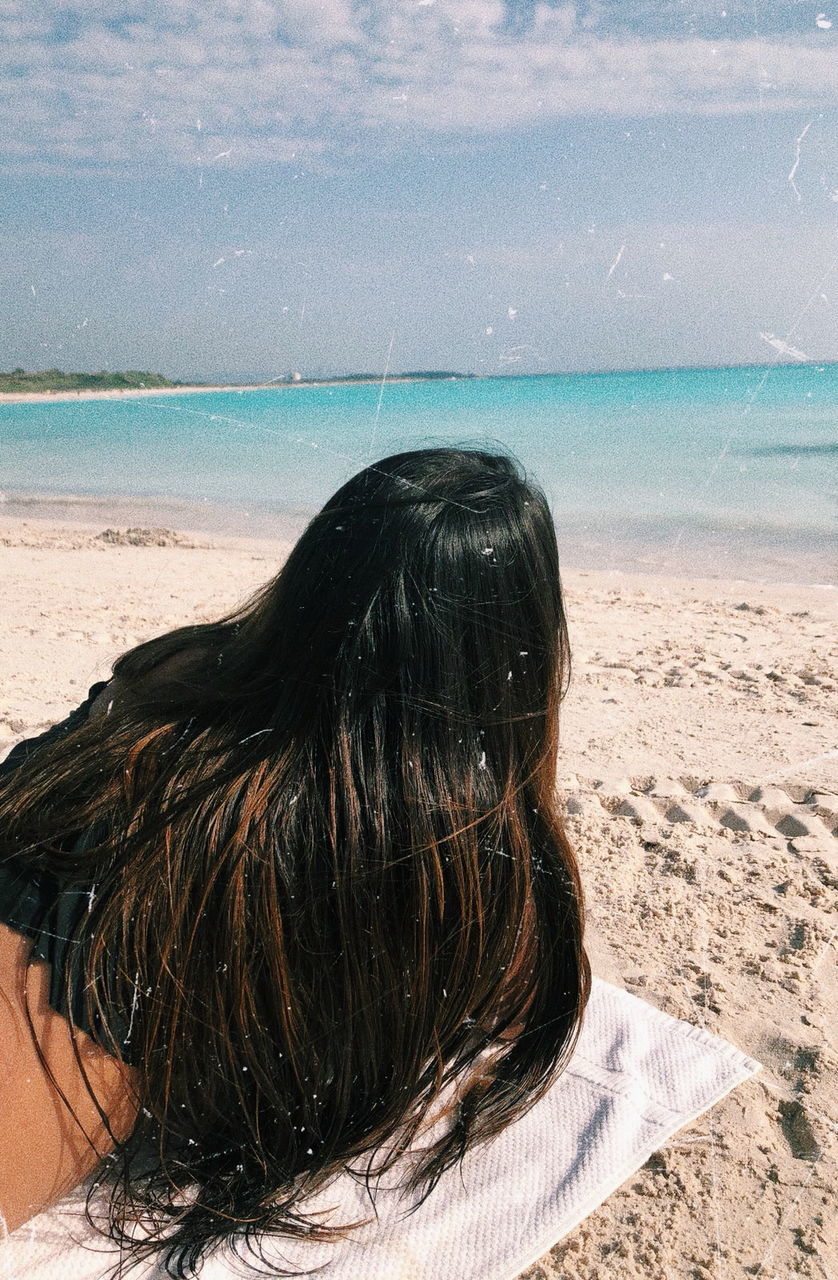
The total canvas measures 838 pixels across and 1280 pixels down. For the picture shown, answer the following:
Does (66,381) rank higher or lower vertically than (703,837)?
higher

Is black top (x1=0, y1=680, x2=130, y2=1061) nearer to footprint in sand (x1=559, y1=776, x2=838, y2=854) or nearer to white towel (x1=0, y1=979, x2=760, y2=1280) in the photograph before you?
white towel (x1=0, y1=979, x2=760, y2=1280)

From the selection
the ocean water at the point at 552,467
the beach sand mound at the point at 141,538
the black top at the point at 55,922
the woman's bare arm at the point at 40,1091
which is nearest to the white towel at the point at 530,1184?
the woman's bare arm at the point at 40,1091

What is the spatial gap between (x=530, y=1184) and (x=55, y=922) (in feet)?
3.30

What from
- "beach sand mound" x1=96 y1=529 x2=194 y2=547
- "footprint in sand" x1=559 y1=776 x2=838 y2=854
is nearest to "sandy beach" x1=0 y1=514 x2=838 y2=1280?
"footprint in sand" x1=559 y1=776 x2=838 y2=854

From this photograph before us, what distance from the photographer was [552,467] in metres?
10.9

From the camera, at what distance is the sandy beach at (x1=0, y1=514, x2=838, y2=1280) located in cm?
163

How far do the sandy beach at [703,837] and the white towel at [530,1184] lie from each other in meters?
0.05

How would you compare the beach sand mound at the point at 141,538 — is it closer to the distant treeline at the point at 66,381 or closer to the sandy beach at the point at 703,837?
the sandy beach at the point at 703,837

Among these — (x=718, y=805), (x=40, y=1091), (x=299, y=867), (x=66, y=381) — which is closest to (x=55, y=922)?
(x=40, y=1091)

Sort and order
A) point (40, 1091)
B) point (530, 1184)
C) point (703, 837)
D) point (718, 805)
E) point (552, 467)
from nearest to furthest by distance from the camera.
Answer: point (40, 1091), point (530, 1184), point (703, 837), point (718, 805), point (552, 467)

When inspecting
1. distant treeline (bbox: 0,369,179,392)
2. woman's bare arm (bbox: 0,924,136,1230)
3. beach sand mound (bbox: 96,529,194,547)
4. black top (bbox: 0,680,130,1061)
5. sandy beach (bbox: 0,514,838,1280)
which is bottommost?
beach sand mound (bbox: 96,529,194,547)

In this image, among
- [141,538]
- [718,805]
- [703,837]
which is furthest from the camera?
[141,538]

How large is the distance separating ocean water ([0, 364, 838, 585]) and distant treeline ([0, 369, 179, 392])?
26 centimetres

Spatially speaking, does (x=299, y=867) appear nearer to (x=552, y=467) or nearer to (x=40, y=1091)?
(x=40, y=1091)
